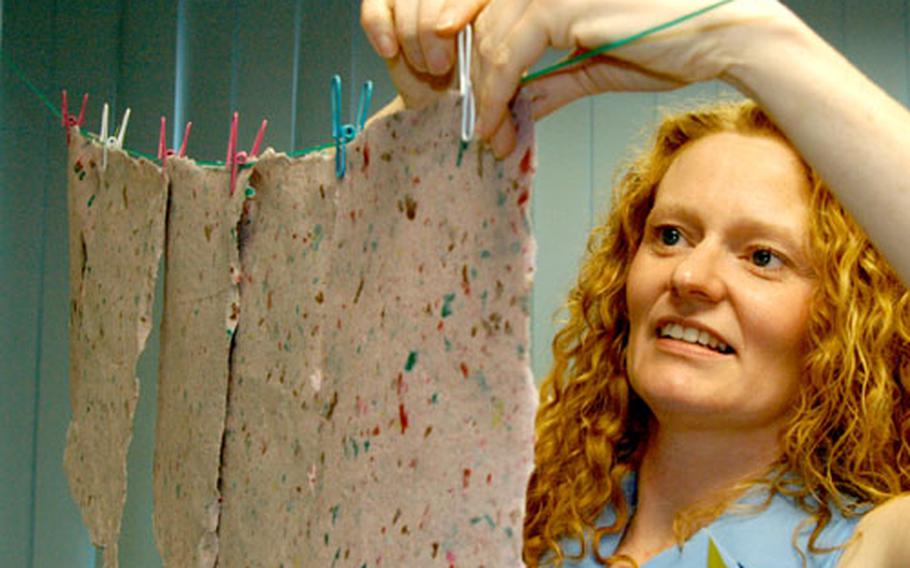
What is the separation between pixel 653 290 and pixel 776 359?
138 millimetres

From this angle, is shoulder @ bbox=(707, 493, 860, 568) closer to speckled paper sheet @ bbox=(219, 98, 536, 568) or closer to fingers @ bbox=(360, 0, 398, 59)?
speckled paper sheet @ bbox=(219, 98, 536, 568)

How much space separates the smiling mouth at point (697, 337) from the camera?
0.94 metres

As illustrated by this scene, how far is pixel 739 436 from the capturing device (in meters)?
1.00

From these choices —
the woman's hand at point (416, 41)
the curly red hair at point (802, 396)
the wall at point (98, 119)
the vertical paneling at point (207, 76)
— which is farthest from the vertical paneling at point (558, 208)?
the woman's hand at point (416, 41)

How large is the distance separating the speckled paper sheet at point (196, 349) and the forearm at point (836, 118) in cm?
42

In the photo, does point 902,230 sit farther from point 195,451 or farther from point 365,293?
point 195,451

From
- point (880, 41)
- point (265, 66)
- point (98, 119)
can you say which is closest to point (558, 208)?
point (265, 66)

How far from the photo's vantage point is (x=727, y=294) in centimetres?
94

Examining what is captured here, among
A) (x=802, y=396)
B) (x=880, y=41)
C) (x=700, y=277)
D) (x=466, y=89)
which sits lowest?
(x=802, y=396)

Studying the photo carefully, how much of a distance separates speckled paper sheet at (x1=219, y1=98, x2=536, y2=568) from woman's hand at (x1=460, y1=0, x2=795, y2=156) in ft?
0.11

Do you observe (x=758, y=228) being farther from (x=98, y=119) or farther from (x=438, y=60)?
(x=98, y=119)

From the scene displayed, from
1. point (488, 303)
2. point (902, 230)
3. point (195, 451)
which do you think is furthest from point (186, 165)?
point (902, 230)

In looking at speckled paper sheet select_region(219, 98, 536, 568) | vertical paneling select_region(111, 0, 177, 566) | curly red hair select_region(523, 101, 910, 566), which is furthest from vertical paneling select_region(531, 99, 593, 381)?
speckled paper sheet select_region(219, 98, 536, 568)

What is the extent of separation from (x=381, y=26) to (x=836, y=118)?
30 cm
